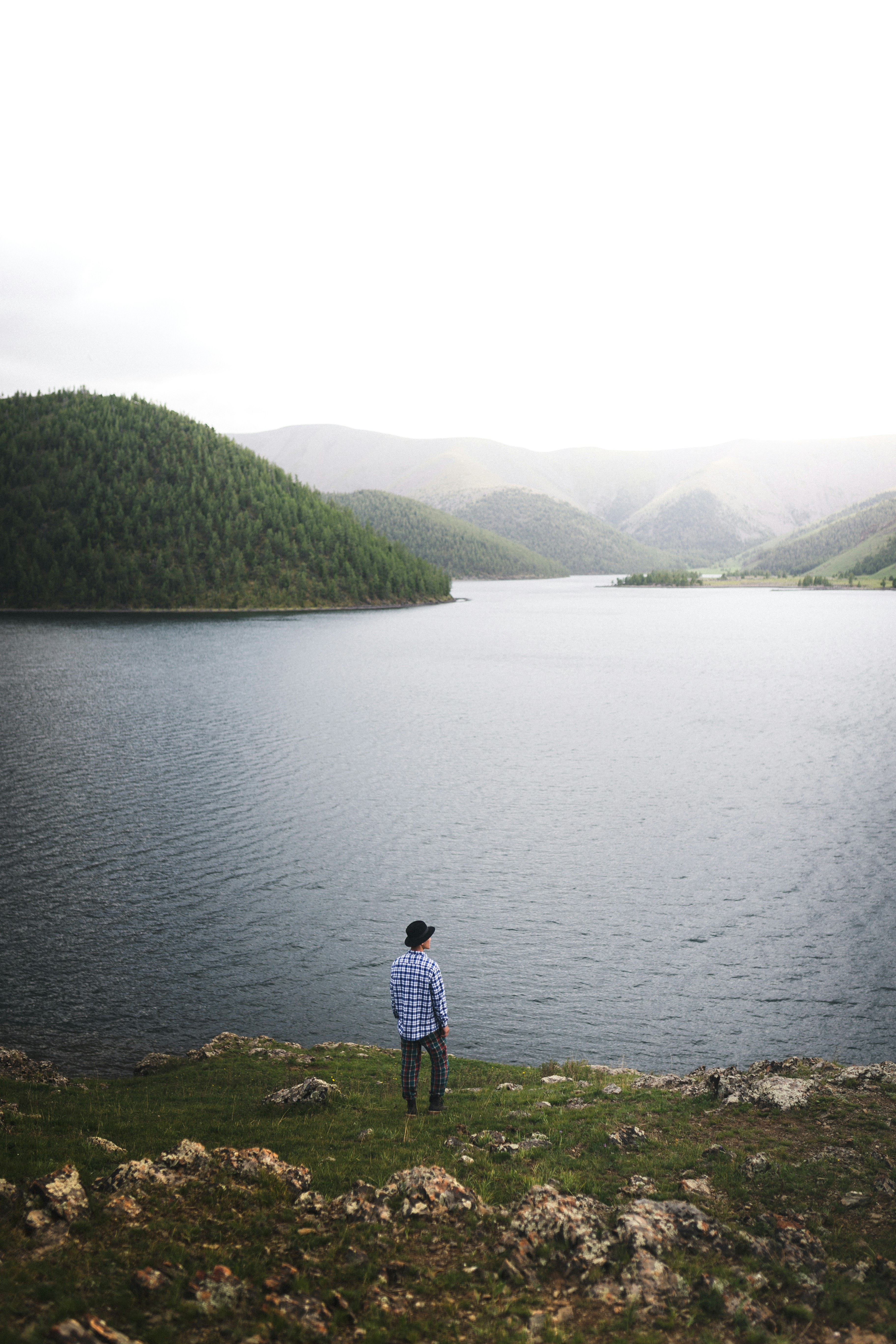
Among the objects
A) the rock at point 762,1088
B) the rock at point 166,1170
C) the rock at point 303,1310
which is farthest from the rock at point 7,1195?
the rock at point 762,1088

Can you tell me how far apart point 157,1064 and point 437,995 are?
7.89 meters

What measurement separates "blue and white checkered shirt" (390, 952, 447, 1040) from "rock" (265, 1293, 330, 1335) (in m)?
5.43

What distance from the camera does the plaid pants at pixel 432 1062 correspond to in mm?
13609

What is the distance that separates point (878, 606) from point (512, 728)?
17132 centimetres

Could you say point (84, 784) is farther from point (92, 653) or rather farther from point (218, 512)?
point (218, 512)

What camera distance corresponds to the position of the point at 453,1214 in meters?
9.74

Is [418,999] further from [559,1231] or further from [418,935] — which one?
[559,1231]

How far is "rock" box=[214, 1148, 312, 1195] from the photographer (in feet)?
33.7

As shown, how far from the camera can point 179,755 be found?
45969 mm

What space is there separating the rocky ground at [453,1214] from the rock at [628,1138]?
1.3 inches

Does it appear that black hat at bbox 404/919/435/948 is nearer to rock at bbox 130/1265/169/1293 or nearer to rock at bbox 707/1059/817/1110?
rock at bbox 130/1265/169/1293

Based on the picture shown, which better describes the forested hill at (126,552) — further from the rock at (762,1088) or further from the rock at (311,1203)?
the rock at (311,1203)

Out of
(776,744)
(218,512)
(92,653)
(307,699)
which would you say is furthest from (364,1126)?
(218,512)

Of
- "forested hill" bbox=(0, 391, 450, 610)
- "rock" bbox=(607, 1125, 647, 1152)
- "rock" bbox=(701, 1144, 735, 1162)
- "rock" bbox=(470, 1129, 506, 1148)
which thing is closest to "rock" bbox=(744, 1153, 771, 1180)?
"rock" bbox=(701, 1144, 735, 1162)
